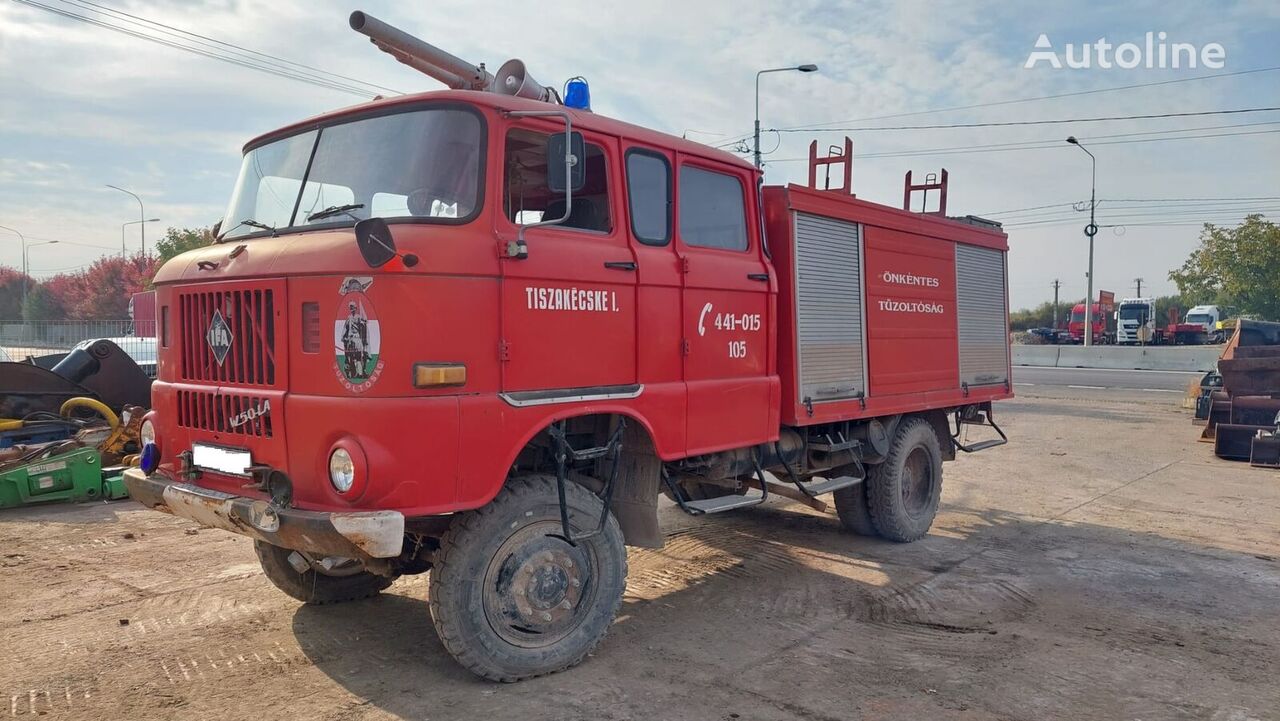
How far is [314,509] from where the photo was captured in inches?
151

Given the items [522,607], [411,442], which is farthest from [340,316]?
[522,607]

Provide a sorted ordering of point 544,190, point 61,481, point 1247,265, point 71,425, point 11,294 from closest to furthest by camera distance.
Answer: point 544,190 → point 61,481 → point 71,425 → point 1247,265 → point 11,294

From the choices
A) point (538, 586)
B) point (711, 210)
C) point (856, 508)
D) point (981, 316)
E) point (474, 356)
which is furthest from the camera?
point (981, 316)

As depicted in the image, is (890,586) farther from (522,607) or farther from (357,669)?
(357,669)

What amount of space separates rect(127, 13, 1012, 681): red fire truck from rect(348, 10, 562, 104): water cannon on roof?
2cm

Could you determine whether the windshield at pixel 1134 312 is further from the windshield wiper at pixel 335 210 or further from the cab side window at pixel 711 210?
the windshield wiper at pixel 335 210

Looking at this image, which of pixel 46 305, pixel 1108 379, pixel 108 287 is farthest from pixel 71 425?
pixel 46 305

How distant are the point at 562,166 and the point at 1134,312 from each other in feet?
171

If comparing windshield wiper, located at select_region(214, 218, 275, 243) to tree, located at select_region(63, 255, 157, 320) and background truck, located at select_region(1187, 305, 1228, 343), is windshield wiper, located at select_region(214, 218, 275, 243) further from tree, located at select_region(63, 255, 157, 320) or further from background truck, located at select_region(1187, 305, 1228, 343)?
background truck, located at select_region(1187, 305, 1228, 343)

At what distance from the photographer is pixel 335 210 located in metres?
4.20

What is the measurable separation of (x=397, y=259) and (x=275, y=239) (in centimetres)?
89

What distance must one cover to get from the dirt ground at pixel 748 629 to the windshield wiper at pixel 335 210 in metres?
2.19

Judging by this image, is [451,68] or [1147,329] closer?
[451,68]

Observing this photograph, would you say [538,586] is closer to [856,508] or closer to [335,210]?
[335,210]
